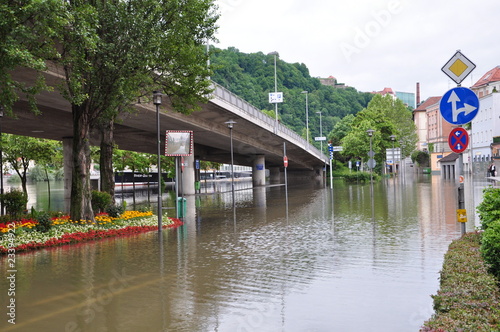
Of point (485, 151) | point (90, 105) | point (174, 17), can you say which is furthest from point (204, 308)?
point (485, 151)

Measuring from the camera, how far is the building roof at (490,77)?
95625mm

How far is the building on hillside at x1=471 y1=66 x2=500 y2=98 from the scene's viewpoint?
9531cm

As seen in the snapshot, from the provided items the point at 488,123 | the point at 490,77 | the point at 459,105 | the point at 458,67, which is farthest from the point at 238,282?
the point at 490,77

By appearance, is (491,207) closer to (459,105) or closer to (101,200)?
(459,105)

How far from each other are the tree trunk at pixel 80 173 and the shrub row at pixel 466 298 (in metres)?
12.8

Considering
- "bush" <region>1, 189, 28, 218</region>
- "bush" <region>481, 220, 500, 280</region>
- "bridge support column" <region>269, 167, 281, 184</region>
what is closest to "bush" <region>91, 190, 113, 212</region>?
"bush" <region>1, 189, 28, 218</region>

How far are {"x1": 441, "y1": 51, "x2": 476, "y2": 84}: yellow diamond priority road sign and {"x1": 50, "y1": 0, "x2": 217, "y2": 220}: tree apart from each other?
32.0 feet

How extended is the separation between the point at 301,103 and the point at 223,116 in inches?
3195

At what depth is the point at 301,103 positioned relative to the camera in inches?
4587

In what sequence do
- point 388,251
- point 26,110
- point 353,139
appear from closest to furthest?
point 388,251, point 26,110, point 353,139

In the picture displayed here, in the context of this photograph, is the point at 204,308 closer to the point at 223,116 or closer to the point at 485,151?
the point at 223,116

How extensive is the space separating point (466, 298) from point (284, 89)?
101 meters

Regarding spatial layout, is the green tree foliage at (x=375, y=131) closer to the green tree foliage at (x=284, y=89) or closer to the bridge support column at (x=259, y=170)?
the bridge support column at (x=259, y=170)

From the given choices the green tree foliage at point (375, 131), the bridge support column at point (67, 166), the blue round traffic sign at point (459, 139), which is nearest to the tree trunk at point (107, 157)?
the bridge support column at point (67, 166)
